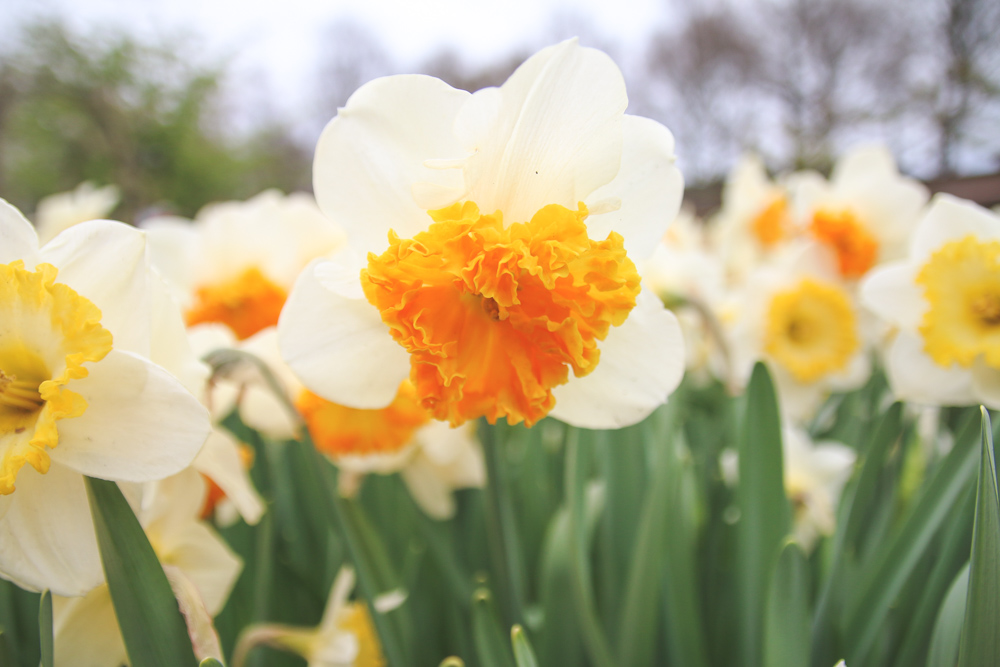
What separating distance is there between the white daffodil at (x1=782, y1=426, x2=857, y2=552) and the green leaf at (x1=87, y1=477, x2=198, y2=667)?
117 centimetres

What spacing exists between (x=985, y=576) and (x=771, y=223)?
2401 millimetres

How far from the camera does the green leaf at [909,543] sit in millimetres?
818

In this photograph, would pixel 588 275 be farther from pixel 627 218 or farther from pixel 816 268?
pixel 816 268

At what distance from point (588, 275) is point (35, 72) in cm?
1230

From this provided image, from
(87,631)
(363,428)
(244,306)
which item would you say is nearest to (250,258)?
(244,306)

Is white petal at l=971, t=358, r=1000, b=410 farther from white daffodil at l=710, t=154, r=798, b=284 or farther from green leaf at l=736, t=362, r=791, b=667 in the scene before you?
white daffodil at l=710, t=154, r=798, b=284

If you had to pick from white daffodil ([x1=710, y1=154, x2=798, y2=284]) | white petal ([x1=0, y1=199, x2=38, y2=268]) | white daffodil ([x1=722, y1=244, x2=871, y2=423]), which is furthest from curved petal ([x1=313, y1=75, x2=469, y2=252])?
white daffodil ([x1=710, y1=154, x2=798, y2=284])

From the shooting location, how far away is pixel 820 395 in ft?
5.75

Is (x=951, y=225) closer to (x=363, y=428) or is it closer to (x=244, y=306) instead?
(x=363, y=428)

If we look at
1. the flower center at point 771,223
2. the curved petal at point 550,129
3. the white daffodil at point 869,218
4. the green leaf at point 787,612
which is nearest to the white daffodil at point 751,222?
the flower center at point 771,223

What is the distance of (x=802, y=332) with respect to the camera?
1.73 m

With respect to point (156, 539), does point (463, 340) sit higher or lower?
higher

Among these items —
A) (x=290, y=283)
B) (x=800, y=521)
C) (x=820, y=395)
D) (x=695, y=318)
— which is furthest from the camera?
(x=695, y=318)

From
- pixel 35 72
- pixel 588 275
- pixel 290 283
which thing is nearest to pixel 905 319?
pixel 588 275
